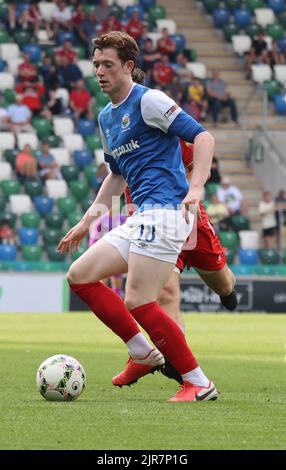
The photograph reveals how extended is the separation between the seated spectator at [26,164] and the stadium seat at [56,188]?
39 centimetres

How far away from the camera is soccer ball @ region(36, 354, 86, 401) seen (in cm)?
782

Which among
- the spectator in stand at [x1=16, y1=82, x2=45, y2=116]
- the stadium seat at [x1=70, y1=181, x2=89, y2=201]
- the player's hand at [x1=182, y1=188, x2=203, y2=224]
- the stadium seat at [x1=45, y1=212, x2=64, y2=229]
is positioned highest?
the player's hand at [x1=182, y1=188, x2=203, y2=224]

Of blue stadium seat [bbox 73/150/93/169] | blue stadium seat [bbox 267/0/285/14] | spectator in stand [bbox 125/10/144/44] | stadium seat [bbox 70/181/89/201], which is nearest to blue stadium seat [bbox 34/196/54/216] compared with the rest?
stadium seat [bbox 70/181/89/201]

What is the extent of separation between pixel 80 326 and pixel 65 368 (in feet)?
35.2

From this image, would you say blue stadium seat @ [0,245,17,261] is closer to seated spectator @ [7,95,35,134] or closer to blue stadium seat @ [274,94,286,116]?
seated spectator @ [7,95,35,134]

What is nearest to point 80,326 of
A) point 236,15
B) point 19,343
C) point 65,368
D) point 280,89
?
point 19,343

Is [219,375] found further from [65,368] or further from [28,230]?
[28,230]

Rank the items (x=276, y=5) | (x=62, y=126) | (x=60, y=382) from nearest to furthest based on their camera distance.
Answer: (x=60, y=382), (x=62, y=126), (x=276, y=5)

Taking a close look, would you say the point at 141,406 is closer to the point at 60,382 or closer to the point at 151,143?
the point at 60,382

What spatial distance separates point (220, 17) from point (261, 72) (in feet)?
7.19

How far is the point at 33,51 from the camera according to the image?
89.7ft

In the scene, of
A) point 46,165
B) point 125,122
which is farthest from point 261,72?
point 125,122

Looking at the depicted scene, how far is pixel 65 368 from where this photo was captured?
25.9ft
